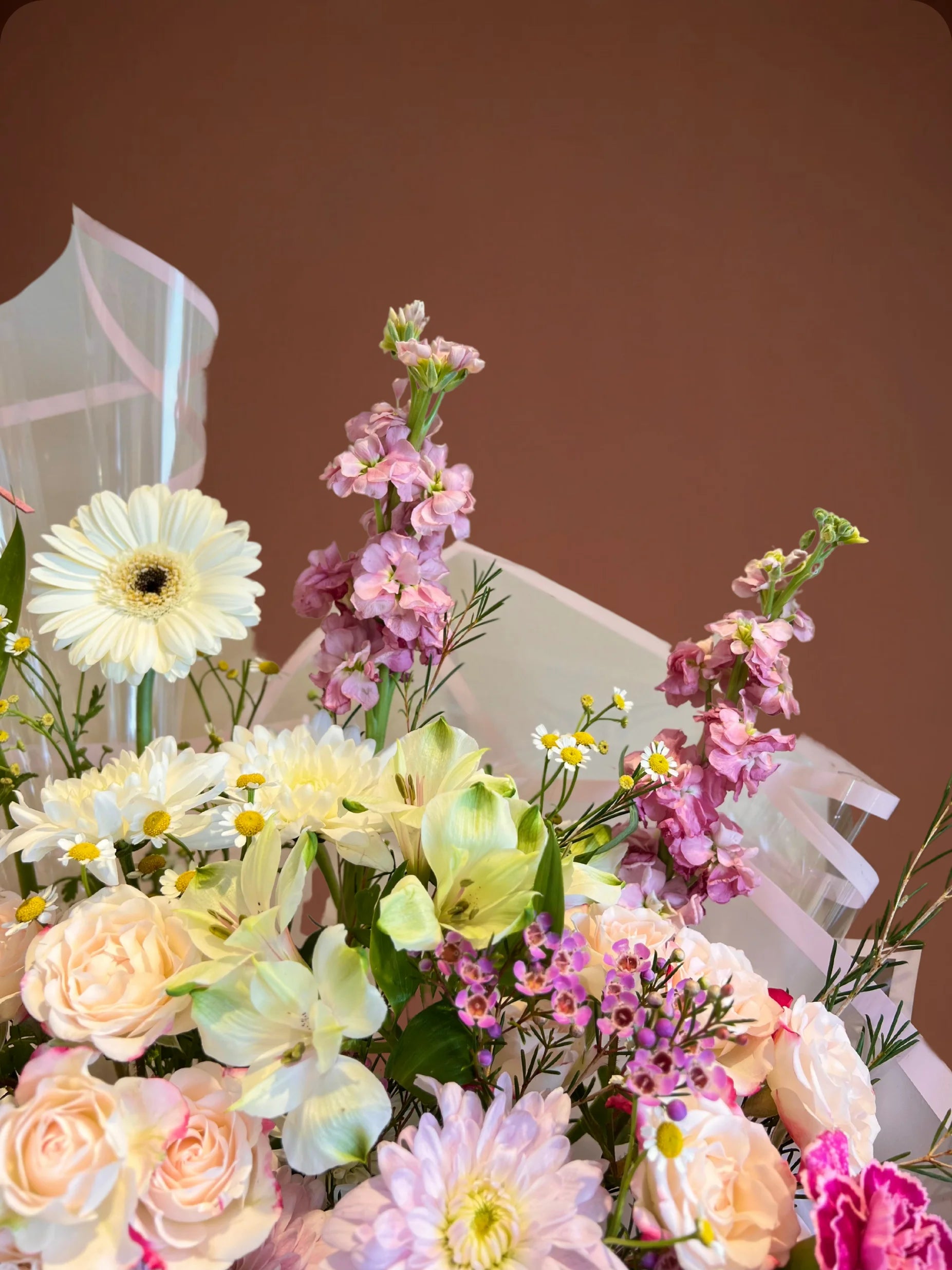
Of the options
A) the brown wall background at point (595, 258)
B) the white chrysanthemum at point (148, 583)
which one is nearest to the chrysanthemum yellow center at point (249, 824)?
the white chrysanthemum at point (148, 583)

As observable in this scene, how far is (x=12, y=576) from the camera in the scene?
515 millimetres

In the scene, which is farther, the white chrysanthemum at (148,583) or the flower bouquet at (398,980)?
the white chrysanthemum at (148,583)

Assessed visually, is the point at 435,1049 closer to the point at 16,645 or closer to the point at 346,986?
the point at 346,986

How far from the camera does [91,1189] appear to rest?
294mm

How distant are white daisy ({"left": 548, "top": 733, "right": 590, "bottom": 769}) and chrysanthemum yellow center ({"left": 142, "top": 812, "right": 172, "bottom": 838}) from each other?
168mm

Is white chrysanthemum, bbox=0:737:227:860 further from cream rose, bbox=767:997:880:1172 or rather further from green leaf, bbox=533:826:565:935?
cream rose, bbox=767:997:880:1172

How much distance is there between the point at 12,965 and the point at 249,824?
145mm

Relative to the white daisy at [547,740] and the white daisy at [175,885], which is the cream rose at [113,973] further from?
the white daisy at [547,740]

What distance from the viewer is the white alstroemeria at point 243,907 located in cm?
33

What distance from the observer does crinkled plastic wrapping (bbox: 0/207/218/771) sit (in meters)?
0.60

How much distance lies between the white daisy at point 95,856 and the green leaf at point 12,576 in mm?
175

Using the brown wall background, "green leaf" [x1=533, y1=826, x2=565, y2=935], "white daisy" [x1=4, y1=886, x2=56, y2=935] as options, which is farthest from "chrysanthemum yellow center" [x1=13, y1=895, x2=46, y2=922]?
the brown wall background

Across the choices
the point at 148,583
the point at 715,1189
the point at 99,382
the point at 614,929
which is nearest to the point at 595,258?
the point at 99,382

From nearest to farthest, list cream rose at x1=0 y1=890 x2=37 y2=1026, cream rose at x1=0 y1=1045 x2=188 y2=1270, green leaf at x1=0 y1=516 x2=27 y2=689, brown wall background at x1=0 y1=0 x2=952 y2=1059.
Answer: cream rose at x1=0 y1=1045 x2=188 y2=1270 < cream rose at x1=0 y1=890 x2=37 y2=1026 < green leaf at x1=0 y1=516 x2=27 y2=689 < brown wall background at x1=0 y1=0 x2=952 y2=1059
